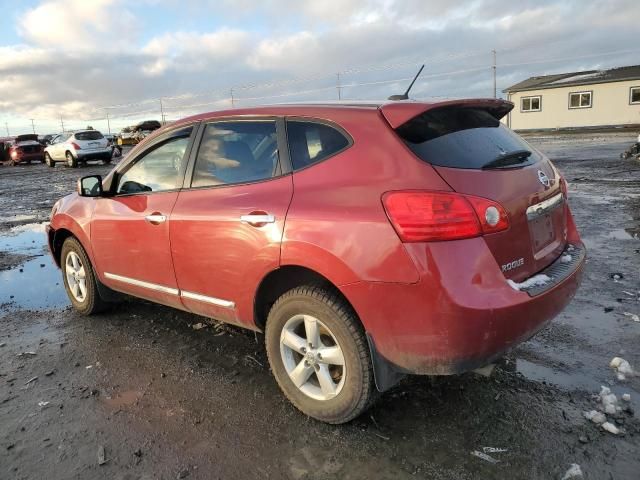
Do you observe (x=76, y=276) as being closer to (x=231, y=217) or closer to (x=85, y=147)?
(x=231, y=217)

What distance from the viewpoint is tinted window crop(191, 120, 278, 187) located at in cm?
328

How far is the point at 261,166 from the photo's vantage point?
328 centimetres

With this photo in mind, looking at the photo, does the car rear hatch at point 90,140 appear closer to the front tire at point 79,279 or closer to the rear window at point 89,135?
the rear window at point 89,135

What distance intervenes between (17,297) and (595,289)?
5.82 metres

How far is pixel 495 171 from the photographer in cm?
281

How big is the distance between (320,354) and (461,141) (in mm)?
1411

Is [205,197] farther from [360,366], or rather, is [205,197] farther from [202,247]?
[360,366]

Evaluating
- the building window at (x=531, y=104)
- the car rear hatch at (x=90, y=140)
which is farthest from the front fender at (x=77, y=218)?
the building window at (x=531, y=104)

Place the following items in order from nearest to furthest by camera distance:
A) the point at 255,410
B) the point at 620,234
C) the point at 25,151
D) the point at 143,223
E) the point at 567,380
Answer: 1. the point at 255,410
2. the point at 567,380
3. the point at 143,223
4. the point at 620,234
5. the point at 25,151

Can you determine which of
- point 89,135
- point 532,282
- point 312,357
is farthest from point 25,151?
point 532,282

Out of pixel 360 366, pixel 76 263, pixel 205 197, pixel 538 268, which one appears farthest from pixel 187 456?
pixel 76 263

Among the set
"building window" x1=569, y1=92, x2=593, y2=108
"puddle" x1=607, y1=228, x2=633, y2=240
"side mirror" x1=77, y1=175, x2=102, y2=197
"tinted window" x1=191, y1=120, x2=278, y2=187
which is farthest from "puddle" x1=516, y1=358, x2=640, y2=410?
"building window" x1=569, y1=92, x2=593, y2=108

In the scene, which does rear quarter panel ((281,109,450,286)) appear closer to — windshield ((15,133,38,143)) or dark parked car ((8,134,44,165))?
dark parked car ((8,134,44,165))

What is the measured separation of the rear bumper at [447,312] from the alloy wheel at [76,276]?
3225 mm
